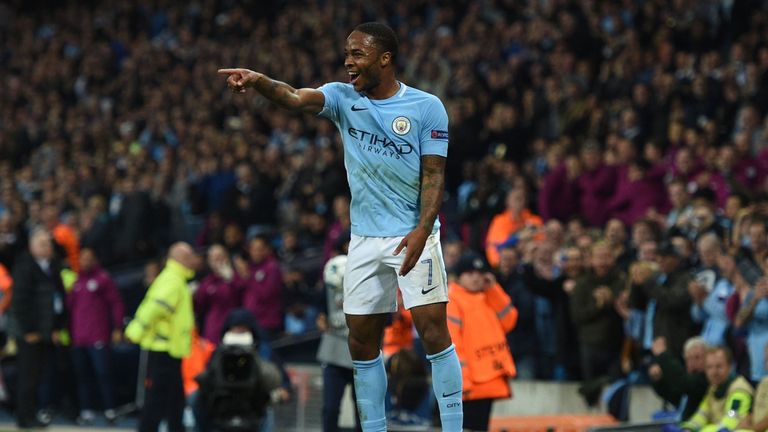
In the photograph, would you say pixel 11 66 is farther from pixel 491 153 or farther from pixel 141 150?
pixel 491 153

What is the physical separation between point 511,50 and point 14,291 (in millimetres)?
7855

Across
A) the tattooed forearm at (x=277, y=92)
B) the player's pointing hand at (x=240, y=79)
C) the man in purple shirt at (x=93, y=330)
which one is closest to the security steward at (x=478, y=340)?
the tattooed forearm at (x=277, y=92)

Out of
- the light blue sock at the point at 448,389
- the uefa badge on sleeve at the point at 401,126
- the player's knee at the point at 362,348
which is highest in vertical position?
the uefa badge on sleeve at the point at 401,126

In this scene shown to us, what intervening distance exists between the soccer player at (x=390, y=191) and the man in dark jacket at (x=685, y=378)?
4.48m

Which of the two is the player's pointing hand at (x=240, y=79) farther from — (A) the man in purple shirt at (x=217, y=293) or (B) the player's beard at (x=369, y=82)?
(A) the man in purple shirt at (x=217, y=293)

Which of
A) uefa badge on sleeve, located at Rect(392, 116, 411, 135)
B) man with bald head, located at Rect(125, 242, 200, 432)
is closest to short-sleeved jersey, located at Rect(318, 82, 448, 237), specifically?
uefa badge on sleeve, located at Rect(392, 116, 411, 135)

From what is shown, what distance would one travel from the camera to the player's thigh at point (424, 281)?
671 centimetres

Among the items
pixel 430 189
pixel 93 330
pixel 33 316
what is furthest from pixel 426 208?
pixel 93 330

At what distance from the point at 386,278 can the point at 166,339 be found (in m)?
5.45

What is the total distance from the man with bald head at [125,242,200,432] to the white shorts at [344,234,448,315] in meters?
5.31

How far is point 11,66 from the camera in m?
26.4

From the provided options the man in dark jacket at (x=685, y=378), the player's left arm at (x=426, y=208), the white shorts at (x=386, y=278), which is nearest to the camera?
the player's left arm at (x=426, y=208)

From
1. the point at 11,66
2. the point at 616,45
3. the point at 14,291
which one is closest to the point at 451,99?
the point at 616,45

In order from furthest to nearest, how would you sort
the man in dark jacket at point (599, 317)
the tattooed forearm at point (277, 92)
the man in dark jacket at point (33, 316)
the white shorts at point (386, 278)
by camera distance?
the man in dark jacket at point (33, 316) < the man in dark jacket at point (599, 317) < the white shorts at point (386, 278) < the tattooed forearm at point (277, 92)
